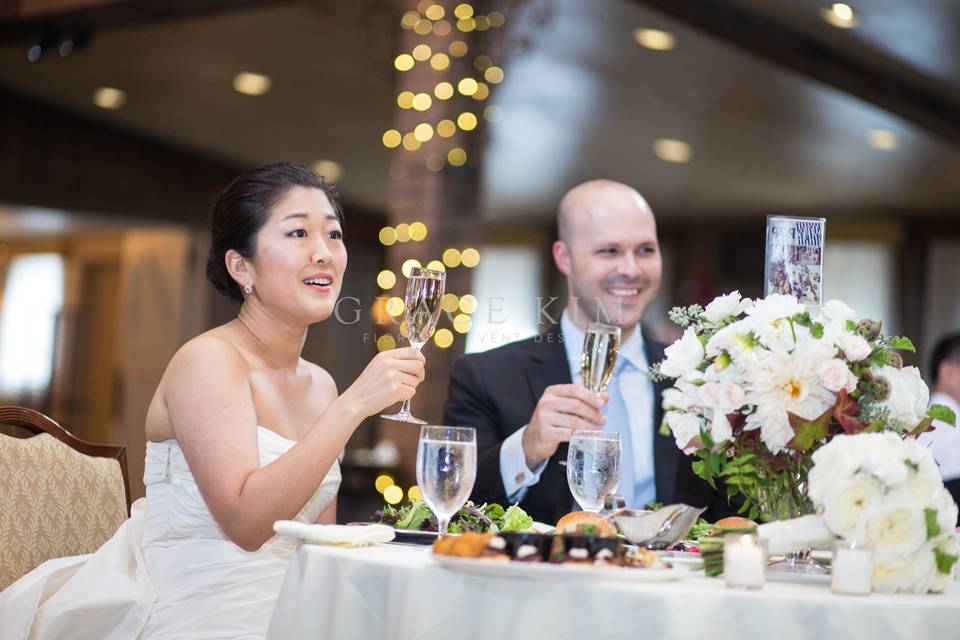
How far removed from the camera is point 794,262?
7.26 feet

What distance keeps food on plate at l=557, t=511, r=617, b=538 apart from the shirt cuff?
67 centimetres

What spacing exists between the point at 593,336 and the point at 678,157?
357 inches

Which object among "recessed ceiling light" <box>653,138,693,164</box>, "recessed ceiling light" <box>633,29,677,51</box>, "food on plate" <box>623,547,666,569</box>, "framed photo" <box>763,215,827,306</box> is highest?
"recessed ceiling light" <box>653,138,693,164</box>

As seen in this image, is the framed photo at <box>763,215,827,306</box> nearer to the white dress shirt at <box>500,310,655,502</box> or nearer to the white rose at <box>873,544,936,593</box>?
the white rose at <box>873,544,936,593</box>

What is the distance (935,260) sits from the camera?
41.0ft

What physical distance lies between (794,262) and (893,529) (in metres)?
0.69

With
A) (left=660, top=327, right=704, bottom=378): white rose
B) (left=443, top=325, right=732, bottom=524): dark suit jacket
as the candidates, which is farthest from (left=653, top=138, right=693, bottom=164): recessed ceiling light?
(left=660, top=327, right=704, bottom=378): white rose

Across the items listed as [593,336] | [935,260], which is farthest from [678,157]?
[593,336]

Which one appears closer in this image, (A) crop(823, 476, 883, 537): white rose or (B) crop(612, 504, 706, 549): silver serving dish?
(A) crop(823, 476, 883, 537): white rose

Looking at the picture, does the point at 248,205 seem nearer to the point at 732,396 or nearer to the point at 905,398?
the point at 732,396

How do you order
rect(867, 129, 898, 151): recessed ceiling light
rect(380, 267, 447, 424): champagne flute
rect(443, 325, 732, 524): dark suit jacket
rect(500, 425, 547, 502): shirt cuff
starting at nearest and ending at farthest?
rect(380, 267, 447, 424): champagne flute < rect(500, 425, 547, 502): shirt cuff < rect(443, 325, 732, 524): dark suit jacket < rect(867, 129, 898, 151): recessed ceiling light

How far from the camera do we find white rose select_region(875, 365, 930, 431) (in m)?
1.89

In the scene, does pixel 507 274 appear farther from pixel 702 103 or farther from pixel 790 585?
pixel 790 585

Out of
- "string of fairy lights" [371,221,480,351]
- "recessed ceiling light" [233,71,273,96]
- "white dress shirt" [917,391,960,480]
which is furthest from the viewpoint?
"recessed ceiling light" [233,71,273,96]
